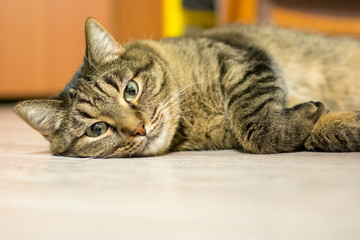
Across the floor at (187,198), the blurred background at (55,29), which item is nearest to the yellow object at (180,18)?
the blurred background at (55,29)

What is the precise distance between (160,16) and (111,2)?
0.84 metres

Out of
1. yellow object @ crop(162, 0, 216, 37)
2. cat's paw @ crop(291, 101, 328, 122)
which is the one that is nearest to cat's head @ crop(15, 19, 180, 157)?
cat's paw @ crop(291, 101, 328, 122)

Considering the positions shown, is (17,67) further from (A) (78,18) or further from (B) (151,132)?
(B) (151,132)

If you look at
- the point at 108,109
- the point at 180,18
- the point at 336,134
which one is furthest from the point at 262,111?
the point at 180,18

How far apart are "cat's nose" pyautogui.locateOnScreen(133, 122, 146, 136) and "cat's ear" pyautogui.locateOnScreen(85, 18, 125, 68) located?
0.33 m

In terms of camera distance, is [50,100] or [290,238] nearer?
[290,238]

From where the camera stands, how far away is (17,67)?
4148mm

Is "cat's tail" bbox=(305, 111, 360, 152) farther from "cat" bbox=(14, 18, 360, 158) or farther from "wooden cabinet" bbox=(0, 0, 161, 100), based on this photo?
"wooden cabinet" bbox=(0, 0, 161, 100)

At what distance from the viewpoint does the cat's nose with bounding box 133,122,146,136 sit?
4.33 feet

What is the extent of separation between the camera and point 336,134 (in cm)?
131

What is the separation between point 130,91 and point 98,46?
0.24 metres

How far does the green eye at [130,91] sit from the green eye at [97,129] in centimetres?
12

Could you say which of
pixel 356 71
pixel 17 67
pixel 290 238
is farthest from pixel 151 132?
pixel 17 67

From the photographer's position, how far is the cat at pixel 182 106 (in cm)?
135
